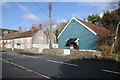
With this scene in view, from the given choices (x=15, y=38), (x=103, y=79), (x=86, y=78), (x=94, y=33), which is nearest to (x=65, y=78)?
(x=86, y=78)

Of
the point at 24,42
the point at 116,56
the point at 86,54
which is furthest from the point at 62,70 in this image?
the point at 24,42

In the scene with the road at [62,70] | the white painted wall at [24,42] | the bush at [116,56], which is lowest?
the road at [62,70]

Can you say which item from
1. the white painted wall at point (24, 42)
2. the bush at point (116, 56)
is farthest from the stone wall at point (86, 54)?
the white painted wall at point (24, 42)

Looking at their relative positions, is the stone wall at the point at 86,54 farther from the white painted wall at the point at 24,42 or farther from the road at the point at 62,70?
the white painted wall at the point at 24,42

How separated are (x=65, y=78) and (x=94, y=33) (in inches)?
789

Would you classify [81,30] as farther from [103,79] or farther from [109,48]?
[103,79]

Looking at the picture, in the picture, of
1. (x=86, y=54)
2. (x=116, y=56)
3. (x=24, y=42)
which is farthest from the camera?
(x=24, y=42)

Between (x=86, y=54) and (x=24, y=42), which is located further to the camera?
(x=24, y=42)

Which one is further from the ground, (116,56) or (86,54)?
(86,54)

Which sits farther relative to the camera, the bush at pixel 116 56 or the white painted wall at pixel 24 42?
the white painted wall at pixel 24 42

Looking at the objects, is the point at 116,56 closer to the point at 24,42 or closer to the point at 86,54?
the point at 86,54

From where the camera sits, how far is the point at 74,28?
33.9 m

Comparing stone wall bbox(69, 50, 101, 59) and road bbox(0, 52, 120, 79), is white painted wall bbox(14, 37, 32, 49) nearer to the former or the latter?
stone wall bbox(69, 50, 101, 59)

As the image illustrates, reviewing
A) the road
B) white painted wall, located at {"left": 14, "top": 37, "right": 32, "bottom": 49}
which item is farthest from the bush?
white painted wall, located at {"left": 14, "top": 37, "right": 32, "bottom": 49}
